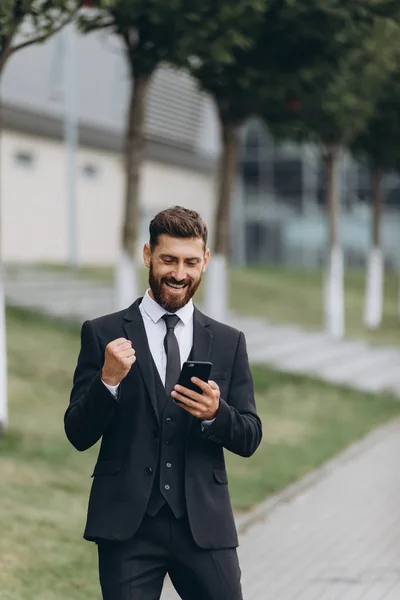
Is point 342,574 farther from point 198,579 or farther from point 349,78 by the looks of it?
point 349,78

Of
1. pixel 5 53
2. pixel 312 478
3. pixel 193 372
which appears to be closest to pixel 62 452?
pixel 312 478

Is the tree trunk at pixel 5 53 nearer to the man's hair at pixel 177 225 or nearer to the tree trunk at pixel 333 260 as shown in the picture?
the man's hair at pixel 177 225

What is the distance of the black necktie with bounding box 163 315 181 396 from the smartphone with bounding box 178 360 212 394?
18 centimetres

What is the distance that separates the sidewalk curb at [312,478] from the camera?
8.48 m

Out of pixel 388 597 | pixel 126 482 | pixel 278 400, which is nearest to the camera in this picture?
pixel 126 482

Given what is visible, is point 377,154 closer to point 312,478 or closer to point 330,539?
point 312,478

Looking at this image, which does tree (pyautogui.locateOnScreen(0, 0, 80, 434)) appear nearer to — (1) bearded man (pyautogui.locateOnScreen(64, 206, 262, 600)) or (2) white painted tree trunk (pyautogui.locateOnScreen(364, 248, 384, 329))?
(1) bearded man (pyautogui.locateOnScreen(64, 206, 262, 600))

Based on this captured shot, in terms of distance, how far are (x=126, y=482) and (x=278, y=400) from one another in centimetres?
1084

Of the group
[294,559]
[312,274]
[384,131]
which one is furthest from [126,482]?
[312,274]

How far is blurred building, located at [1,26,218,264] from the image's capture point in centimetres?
2664

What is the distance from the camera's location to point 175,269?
11.5 ft

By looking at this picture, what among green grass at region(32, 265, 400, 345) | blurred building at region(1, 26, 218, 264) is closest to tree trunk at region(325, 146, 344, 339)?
green grass at region(32, 265, 400, 345)

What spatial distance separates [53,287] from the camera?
804 inches

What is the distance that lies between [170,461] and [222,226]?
565 inches
